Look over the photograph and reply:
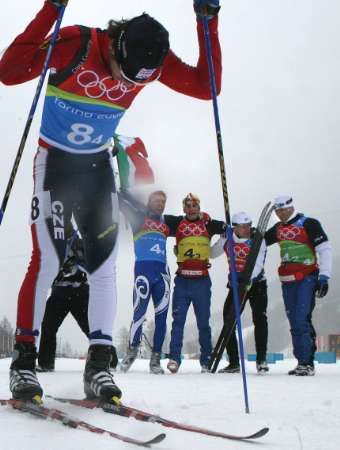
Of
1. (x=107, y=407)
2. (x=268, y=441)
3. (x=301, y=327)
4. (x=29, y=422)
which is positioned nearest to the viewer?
(x=268, y=441)

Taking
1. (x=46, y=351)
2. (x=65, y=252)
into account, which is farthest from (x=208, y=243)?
(x=65, y=252)

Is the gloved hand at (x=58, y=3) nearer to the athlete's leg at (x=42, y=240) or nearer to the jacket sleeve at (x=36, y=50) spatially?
the jacket sleeve at (x=36, y=50)

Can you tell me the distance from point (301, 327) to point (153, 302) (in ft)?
6.37

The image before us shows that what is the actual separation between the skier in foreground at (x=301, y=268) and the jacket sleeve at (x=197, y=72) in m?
3.77

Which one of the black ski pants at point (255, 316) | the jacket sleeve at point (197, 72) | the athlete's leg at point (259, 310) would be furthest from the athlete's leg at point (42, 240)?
the athlete's leg at point (259, 310)

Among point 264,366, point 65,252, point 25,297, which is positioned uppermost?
point 65,252

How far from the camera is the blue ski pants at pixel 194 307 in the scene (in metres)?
6.94

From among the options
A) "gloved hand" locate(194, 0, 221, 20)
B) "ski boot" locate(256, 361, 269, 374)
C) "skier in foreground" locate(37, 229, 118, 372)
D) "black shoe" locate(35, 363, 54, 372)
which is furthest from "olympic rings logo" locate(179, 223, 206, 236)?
"gloved hand" locate(194, 0, 221, 20)

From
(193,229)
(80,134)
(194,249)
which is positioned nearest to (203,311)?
(194,249)

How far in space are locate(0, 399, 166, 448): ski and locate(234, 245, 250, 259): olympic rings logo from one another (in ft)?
15.9

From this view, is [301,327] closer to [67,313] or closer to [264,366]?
[264,366]

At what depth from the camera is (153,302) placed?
718 cm

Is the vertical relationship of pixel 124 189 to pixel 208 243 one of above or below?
above

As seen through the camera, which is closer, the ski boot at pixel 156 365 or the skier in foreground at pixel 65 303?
the ski boot at pixel 156 365
